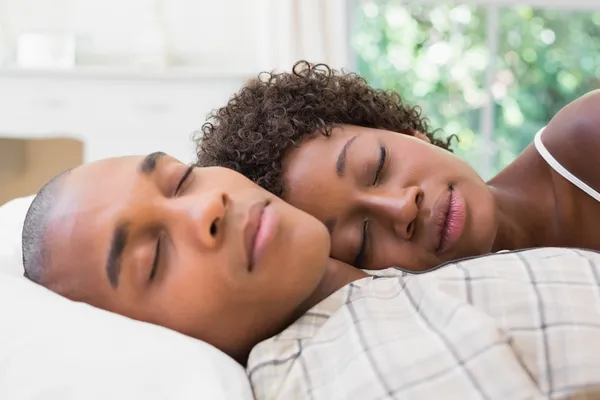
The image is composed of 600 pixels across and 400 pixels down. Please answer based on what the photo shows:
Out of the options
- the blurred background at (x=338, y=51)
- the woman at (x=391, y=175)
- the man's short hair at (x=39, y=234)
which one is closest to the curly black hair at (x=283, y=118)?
the woman at (x=391, y=175)

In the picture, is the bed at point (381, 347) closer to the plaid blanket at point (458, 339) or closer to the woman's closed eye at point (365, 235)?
the plaid blanket at point (458, 339)

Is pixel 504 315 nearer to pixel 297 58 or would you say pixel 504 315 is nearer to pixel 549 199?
pixel 549 199

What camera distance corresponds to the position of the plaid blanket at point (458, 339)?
0.63m

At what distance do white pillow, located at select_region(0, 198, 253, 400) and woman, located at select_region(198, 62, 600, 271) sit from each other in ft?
1.26

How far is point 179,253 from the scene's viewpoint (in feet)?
2.71

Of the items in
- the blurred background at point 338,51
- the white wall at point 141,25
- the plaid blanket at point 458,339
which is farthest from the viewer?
the white wall at point 141,25

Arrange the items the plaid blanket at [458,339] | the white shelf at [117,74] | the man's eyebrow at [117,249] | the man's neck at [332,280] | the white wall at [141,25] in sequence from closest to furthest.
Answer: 1. the plaid blanket at [458,339]
2. the man's eyebrow at [117,249]
3. the man's neck at [332,280]
4. the white shelf at [117,74]
5. the white wall at [141,25]

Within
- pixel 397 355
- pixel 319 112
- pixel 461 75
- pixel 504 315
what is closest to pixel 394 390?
pixel 397 355

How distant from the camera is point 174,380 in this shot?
0.67 metres

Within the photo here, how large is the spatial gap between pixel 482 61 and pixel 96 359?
8.36ft

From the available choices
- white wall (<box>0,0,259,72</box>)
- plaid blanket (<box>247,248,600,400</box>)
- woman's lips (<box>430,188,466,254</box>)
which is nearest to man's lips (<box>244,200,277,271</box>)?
plaid blanket (<box>247,248,600,400</box>)

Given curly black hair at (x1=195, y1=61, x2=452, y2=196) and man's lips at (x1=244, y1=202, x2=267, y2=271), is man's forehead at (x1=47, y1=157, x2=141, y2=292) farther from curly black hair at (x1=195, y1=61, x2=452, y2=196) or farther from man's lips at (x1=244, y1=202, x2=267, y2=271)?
curly black hair at (x1=195, y1=61, x2=452, y2=196)

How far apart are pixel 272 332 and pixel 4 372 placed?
34 cm

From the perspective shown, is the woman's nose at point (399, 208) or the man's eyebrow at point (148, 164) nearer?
the man's eyebrow at point (148, 164)
